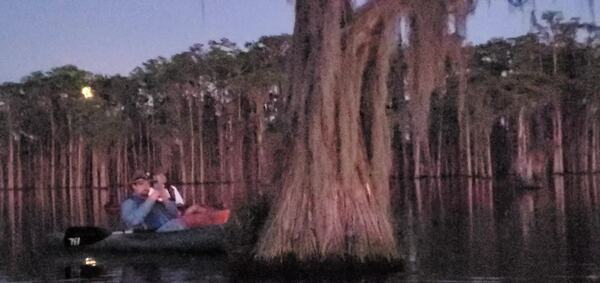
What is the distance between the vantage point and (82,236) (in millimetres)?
19500

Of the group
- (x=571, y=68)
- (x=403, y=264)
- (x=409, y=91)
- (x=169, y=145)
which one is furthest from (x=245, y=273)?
(x=169, y=145)

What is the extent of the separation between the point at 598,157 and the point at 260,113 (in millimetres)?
24307

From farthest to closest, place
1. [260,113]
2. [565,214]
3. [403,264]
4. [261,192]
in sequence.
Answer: [260,113]
[565,214]
[261,192]
[403,264]

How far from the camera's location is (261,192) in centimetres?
1730

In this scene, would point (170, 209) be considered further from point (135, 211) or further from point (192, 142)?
point (192, 142)

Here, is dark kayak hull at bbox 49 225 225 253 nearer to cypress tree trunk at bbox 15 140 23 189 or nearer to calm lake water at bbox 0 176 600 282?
calm lake water at bbox 0 176 600 282

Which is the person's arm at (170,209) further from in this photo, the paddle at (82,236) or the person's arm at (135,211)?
the paddle at (82,236)

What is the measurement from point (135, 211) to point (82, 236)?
3.81 ft

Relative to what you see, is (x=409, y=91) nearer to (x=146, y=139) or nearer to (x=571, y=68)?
(x=571, y=68)

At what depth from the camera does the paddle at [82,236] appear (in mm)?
19453

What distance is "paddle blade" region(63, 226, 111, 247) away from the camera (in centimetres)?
1945

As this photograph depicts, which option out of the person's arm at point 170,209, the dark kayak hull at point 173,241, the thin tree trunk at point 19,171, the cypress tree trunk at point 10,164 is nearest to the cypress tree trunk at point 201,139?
the cypress tree trunk at point 10,164

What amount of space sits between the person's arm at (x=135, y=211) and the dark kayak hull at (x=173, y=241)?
37cm

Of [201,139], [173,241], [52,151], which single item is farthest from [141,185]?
[52,151]
